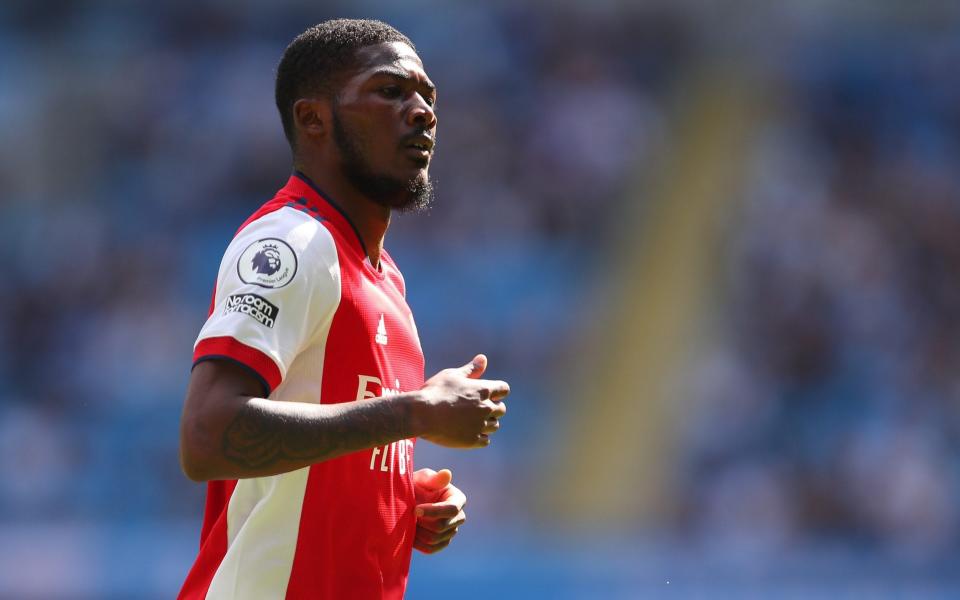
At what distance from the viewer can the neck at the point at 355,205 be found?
344 centimetres

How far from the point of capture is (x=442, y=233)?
12578mm

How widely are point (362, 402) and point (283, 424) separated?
209 millimetres

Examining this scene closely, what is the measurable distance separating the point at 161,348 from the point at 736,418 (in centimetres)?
535

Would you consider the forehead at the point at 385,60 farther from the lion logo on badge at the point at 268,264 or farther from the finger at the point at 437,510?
the finger at the point at 437,510

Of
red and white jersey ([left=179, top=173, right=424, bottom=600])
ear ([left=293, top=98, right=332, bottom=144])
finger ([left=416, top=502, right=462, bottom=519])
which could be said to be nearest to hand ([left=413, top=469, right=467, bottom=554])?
finger ([left=416, top=502, right=462, bottom=519])

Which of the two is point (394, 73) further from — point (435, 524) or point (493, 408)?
point (435, 524)

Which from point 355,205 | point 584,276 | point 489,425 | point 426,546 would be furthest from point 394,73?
point 584,276

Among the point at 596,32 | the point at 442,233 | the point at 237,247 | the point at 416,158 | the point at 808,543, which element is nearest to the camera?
the point at 237,247

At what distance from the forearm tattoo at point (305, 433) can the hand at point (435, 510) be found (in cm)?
61

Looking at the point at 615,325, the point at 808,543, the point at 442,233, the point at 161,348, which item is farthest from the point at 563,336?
the point at 161,348

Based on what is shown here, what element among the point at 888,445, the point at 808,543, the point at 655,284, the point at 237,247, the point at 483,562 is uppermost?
the point at 655,284

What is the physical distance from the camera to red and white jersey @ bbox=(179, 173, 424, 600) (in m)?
2.93

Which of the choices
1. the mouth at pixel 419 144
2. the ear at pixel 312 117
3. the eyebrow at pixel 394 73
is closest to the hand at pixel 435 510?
the mouth at pixel 419 144

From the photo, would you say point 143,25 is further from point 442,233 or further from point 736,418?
point 736,418
